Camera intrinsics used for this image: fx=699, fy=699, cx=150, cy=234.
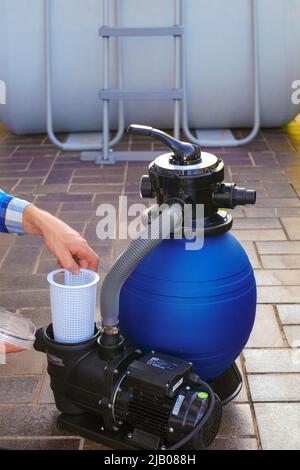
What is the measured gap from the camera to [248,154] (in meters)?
4.34

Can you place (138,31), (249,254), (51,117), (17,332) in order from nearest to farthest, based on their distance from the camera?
(17,332) → (249,254) → (138,31) → (51,117)

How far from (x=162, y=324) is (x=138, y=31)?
2749mm

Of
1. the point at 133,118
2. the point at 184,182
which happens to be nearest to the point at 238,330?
the point at 184,182

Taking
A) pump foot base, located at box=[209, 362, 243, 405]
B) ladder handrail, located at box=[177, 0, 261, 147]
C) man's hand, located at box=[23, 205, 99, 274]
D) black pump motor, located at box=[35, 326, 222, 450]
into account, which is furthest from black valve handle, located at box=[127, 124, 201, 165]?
ladder handrail, located at box=[177, 0, 261, 147]

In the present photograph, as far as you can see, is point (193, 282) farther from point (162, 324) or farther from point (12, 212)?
point (12, 212)

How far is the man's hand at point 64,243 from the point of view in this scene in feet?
5.60

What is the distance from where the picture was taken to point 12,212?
1831 mm

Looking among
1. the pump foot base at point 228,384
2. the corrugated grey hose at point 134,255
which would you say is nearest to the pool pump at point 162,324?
the corrugated grey hose at point 134,255

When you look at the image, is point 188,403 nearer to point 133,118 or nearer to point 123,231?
point 123,231

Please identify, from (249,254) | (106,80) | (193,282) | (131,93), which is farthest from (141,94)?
(193,282)

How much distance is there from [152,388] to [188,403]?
91 millimetres

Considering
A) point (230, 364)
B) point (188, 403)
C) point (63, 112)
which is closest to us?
point (188, 403)

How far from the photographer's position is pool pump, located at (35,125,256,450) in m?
1.68

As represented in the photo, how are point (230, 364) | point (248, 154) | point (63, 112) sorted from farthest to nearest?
point (63, 112), point (248, 154), point (230, 364)
